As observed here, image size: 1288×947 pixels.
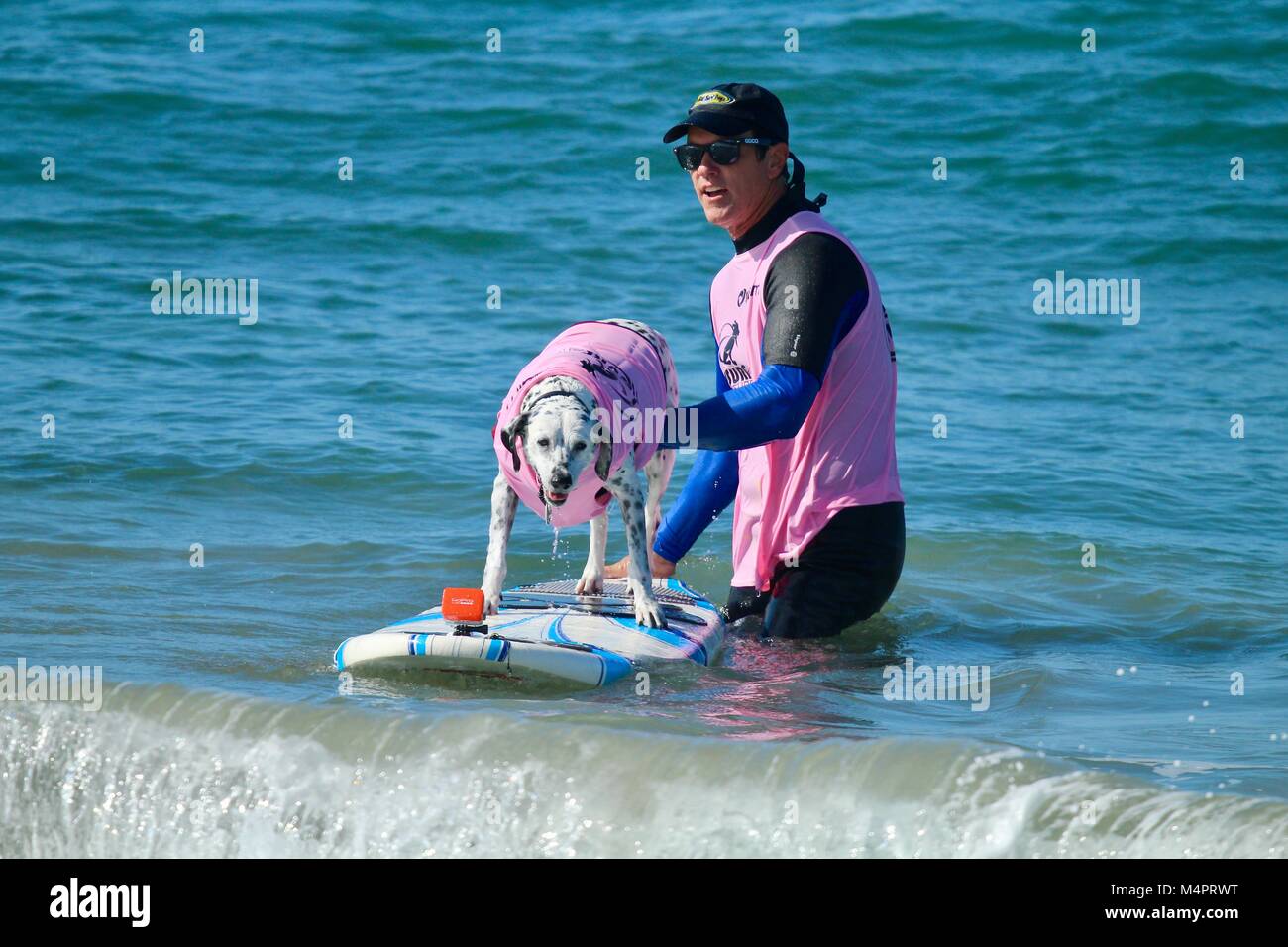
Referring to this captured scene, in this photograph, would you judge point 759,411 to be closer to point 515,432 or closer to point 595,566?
point 515,432

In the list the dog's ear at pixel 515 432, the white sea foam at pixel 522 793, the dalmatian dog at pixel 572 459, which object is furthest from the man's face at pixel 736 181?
the white sea foam at pixel 522 793

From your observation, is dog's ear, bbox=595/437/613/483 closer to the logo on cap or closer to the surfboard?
the surfboard

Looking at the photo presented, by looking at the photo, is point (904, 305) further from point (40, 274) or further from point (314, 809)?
point (314, 809)

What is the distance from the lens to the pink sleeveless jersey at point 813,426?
5398 millimetres

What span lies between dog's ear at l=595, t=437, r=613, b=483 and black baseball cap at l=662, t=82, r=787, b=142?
109cm

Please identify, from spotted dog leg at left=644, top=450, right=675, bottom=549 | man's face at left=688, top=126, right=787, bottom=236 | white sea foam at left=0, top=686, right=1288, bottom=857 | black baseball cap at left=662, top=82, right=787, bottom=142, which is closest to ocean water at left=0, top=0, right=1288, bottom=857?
white sea foam at left=0, top=686, right=1288, bottom=857

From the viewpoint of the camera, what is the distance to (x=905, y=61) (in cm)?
1958

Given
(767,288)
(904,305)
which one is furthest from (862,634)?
(904,305)

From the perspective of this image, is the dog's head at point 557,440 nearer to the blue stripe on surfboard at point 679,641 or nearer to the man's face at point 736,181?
the blue stripe on surfboard at point 679,641

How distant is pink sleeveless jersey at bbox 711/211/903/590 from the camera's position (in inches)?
213

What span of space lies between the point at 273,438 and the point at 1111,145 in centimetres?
1136

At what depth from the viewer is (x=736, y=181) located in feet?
17.6

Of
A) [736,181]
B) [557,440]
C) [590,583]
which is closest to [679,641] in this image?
[590,583]
